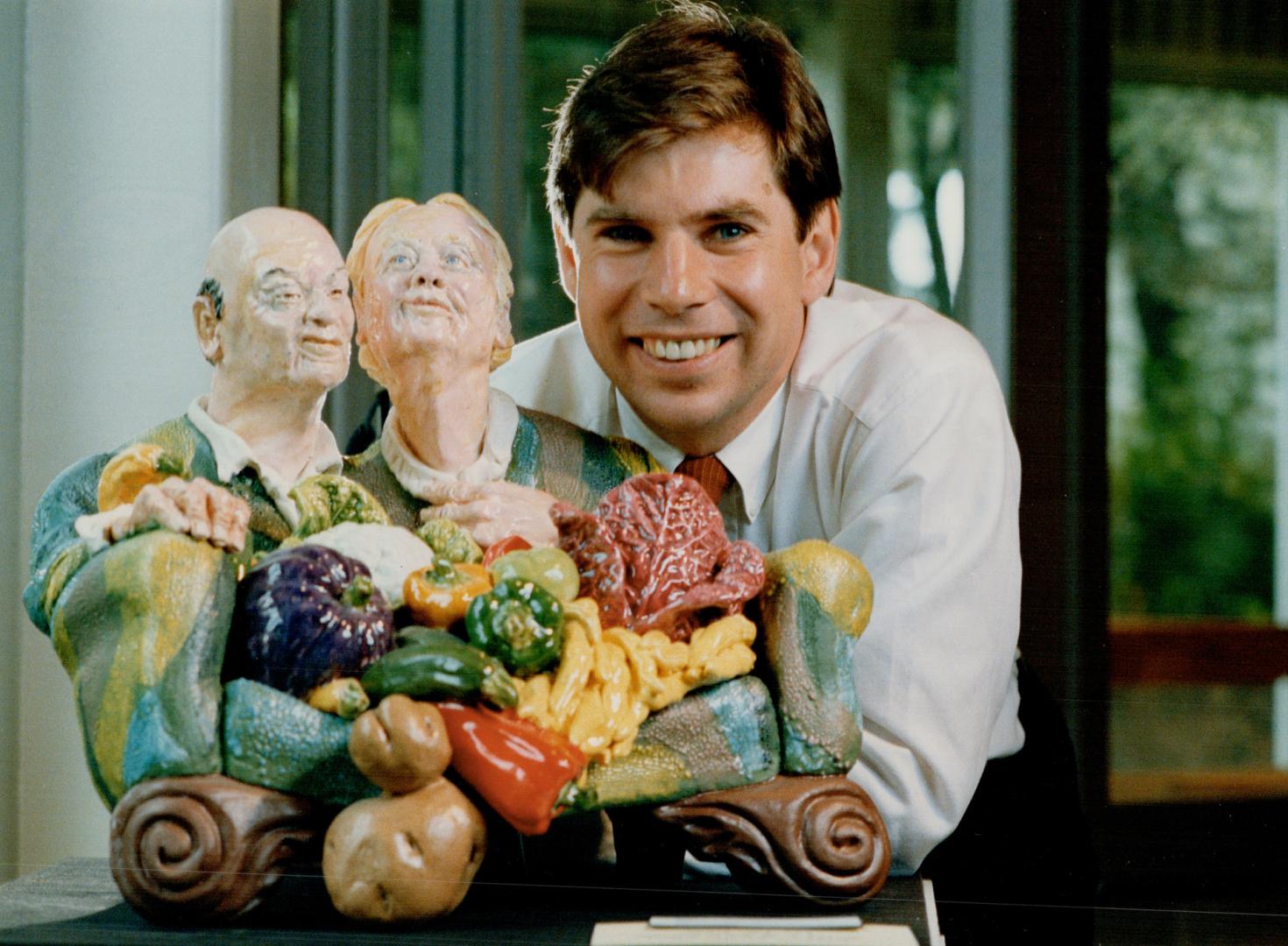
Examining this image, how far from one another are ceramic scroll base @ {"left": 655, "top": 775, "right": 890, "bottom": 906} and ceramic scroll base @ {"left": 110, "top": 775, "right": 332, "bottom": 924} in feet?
0.70

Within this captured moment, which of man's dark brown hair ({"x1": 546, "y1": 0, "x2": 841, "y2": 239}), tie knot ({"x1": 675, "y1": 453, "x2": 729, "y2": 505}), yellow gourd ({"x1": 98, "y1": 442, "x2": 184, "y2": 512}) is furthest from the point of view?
tie knot ({"x1": 675, "y1": 453, "x2": 729, "y2": 505})

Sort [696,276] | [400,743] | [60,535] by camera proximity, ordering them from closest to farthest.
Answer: [400,743] → [60,535] → [696,276]

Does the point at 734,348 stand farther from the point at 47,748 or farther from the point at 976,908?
the point at 47,748

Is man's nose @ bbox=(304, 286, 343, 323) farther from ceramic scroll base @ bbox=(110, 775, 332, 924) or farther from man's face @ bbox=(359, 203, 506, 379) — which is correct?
ceramic scroll base @ bbox=(110, 775, 332, 924)

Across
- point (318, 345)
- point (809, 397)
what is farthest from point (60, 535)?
point (809, 397)

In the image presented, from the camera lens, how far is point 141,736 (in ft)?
2.81

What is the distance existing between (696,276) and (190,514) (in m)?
0.36

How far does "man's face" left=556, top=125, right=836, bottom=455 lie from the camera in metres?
1.04

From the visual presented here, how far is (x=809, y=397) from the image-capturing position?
1.16 meters

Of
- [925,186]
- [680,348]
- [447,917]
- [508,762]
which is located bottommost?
[447,917]

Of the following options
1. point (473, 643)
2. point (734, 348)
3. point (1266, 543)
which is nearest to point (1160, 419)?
point (1266, 543)

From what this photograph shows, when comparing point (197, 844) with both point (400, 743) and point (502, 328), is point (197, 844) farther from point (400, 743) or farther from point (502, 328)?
point (502, 328)

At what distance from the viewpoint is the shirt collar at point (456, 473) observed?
3.31 ft

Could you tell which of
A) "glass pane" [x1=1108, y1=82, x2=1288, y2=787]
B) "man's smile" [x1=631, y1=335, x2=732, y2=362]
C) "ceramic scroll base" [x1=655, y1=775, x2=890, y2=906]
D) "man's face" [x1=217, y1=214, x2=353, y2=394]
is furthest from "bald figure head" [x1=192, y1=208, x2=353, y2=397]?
"glass pane" [x1=1108, y1=82, x2=1288, y2=787]
